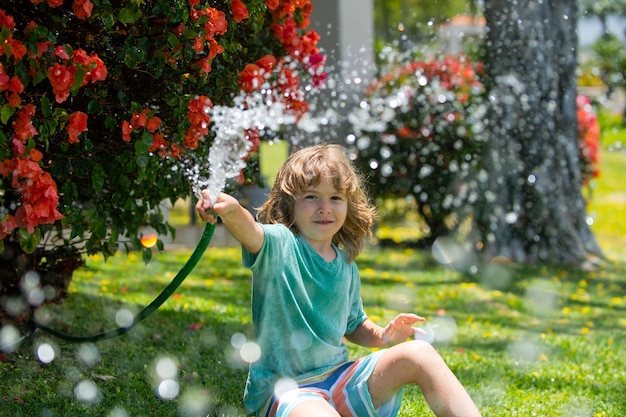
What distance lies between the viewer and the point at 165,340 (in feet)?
12.8

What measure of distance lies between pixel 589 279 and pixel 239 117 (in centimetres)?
404

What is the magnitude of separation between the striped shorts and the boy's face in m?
0.38

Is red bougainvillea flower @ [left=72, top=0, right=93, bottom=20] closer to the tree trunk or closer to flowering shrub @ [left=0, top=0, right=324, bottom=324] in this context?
flowering shrub @ [left=0, top=0, right=324, bottom=324]

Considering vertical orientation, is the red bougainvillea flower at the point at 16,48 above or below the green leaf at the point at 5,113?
above

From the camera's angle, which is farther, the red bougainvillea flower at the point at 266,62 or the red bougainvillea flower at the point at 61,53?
the red bougainvillea flower at the point at 266,62

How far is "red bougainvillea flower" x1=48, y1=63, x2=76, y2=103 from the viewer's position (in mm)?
2320

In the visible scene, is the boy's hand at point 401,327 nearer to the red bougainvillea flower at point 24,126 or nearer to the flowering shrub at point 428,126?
the red bougainvillea flower at point 24,126

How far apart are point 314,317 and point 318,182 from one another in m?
0.38

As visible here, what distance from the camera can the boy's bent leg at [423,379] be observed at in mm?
2281

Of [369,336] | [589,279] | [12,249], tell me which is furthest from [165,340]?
[589,279]

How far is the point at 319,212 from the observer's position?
2.54 meters

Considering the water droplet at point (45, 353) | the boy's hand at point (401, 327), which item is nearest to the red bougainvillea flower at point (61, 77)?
the boy's hand at point (401, 327)

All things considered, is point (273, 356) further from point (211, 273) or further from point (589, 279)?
point (589, 279)

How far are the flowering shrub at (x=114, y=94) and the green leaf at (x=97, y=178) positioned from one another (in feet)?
0.04
